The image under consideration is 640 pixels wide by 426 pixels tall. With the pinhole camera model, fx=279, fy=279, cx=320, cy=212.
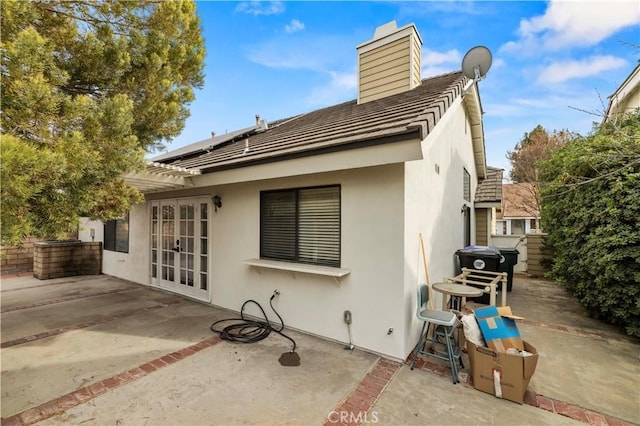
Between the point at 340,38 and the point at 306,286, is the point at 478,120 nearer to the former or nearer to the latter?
the point at 340,38

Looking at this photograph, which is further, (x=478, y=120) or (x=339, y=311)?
(x=478, y=120)

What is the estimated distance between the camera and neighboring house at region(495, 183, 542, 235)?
2252 centimetres

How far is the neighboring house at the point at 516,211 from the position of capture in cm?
2252

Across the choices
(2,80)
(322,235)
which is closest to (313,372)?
(322,235)

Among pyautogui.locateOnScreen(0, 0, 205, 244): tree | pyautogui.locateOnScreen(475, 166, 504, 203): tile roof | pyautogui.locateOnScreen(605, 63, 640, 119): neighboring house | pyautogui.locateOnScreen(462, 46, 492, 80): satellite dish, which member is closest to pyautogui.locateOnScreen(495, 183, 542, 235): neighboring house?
pyautogui.locateOnScreen(475, 166, 504, 203): tile roof

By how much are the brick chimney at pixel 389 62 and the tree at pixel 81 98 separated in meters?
4.63

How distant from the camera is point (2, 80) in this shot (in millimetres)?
2420

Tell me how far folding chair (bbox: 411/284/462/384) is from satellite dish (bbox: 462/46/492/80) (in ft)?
16.1

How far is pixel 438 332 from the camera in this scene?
4.02 meters

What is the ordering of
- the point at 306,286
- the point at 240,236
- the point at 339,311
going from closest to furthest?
the point at 339,311
the point at 306,286
the point at 240,236

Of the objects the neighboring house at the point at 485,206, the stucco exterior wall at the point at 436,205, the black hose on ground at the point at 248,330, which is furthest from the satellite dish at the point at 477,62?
the neighboring house at the point at 485,206

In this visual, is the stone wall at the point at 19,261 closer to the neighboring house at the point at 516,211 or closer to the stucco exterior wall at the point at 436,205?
the stucco exterior wall at the point at 436,205

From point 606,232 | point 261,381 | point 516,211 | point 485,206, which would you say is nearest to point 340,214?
point 261,381

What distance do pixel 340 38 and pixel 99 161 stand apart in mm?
7392
